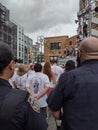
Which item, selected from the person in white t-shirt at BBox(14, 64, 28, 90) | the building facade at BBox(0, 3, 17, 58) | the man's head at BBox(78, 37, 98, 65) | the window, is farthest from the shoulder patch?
the building facade at BBox(0, 3, 17, 58)

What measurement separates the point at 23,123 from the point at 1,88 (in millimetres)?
288

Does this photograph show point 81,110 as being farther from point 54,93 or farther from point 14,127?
point 14,127

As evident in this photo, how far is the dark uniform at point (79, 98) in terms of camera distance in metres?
3.29

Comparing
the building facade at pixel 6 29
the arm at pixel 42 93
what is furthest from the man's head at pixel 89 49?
the building facade at pixel 6 29

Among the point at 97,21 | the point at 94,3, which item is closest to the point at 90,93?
the point at 97,21

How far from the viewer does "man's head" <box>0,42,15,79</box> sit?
2.66 metres

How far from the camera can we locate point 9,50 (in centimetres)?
271

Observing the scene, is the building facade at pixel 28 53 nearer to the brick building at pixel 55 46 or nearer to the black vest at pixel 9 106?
the brick building at pixel 55 46

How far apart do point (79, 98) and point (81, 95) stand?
0.03m

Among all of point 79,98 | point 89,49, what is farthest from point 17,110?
point 89,49

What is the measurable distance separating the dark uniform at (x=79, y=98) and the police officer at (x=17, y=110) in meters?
0.72

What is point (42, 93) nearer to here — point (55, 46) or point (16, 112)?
point (16, 112)

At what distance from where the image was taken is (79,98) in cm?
333

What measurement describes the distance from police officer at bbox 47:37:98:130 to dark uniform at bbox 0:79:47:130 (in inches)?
31.3
